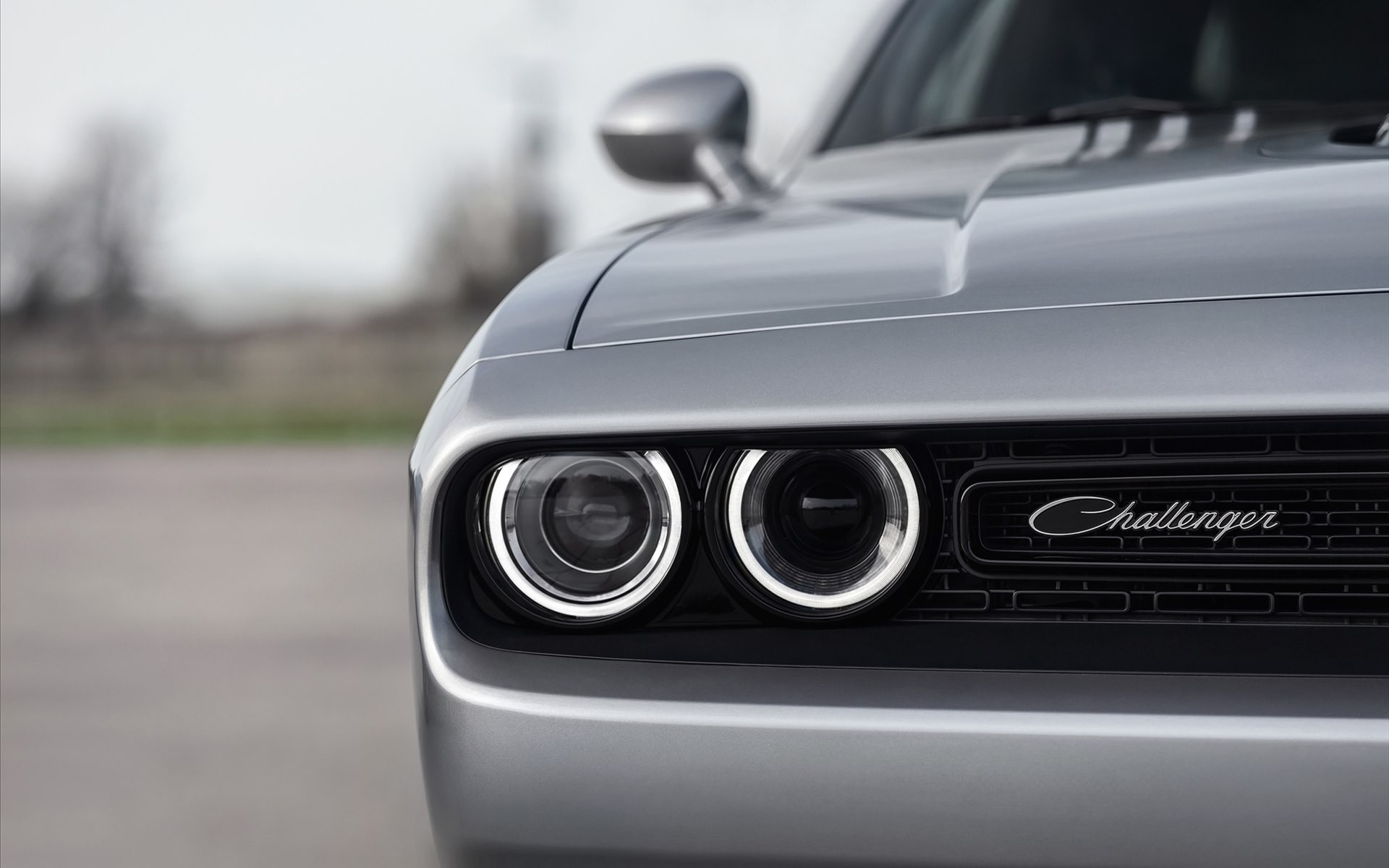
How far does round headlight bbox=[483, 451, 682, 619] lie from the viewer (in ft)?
3.92

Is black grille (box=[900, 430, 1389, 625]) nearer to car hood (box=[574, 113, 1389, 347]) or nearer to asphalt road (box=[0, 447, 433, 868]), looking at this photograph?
car hood (box=[574, 113, 1389, 347])

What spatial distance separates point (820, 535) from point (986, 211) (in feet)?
1.52

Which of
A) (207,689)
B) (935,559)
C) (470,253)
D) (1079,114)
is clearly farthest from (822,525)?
(470,253)

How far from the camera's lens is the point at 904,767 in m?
1.06

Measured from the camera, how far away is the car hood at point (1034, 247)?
3.80 ft

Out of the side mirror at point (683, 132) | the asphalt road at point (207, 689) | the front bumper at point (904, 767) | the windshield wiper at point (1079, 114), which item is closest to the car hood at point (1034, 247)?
the front bumper at point (904, 767)

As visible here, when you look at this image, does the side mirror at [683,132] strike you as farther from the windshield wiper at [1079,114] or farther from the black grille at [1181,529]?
the black grille at [1181,529]

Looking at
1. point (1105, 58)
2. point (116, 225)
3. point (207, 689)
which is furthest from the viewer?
point (116, 225)

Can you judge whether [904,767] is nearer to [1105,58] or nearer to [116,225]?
[1105,58]

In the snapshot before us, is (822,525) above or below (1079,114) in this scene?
below

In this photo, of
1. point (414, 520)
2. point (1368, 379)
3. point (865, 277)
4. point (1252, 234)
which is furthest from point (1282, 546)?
point (414, 520)

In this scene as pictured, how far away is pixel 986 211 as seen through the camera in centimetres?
147

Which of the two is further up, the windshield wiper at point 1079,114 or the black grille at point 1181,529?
Result: the windshield wiper at point 1079,114

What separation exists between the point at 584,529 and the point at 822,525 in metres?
0.20
